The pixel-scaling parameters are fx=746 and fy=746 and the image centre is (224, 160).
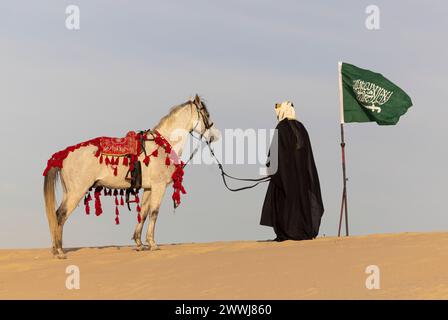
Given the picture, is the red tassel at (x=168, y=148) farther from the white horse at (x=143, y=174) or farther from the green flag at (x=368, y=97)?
the green flag at (x=368, y=97)

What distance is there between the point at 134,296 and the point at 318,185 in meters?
6.03

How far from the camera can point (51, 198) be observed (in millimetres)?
14938

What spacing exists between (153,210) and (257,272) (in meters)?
4.52

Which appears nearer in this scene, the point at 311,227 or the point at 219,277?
the point at 219,277

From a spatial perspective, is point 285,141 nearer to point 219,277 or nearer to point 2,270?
point 219,277

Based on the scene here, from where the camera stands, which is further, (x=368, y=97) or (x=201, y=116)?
(x=368, y=97)

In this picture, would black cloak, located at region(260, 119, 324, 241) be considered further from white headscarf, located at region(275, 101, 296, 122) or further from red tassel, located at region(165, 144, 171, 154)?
red tassel, located at region(165, 144, 171, 154)

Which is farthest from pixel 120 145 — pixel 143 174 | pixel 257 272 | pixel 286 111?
pixel 257 272

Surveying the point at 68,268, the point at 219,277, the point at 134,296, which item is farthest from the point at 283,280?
the point at 68,268

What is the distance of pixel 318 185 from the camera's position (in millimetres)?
15227

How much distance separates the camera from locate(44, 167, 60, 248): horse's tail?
14.7 m

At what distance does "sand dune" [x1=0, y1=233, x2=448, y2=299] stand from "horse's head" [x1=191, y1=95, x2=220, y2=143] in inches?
100
